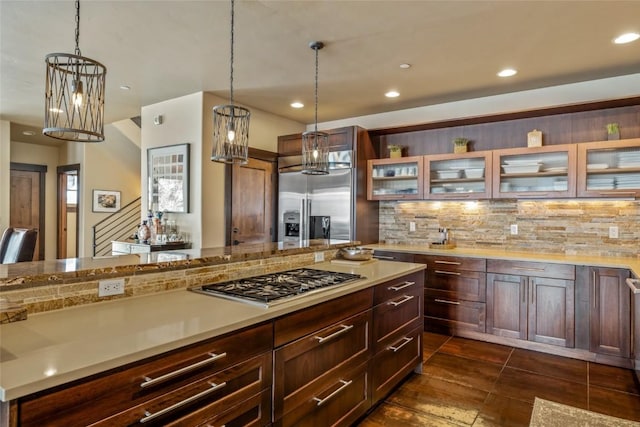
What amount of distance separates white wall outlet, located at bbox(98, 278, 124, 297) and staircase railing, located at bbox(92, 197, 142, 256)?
6.15 metres

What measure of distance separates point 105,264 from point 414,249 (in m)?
3.49

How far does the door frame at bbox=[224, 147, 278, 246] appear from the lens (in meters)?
4.88

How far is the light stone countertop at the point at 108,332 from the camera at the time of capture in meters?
1.02

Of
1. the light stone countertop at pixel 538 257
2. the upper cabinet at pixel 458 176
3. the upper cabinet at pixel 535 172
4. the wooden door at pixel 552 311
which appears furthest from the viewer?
the upper cabinet at pixel 458 176

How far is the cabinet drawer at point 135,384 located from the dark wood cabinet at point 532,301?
3.13m

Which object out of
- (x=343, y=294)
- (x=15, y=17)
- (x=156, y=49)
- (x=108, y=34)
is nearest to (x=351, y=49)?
(x=156, y=49)

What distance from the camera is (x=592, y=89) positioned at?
406 cm

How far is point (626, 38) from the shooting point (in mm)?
3082

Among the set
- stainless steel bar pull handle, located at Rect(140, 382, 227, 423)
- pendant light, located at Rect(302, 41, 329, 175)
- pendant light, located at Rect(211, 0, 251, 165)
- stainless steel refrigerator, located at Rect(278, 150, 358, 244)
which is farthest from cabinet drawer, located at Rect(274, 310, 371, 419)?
stainless steel refrigerator, located at Rect(278, 150, 358, 244)

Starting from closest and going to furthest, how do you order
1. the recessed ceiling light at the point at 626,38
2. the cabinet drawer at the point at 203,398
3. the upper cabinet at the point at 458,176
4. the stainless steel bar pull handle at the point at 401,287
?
the cabinet drawer at the point at 203,398, the stainless steel bar pull handle at the point at 401,287, the recessed ceiling light at the point at 626,38, the upper cabinet at the point at 458,176

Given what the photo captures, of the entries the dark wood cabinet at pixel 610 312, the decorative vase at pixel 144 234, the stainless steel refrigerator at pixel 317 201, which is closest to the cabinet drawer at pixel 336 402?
the dark wood cabinet at pixel 610 312

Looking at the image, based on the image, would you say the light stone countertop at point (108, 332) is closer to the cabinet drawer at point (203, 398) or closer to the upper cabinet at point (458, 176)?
the cabinet drawer at point (203, 398)

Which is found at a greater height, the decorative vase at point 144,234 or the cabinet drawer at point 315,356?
the decorative vase at point 144,234

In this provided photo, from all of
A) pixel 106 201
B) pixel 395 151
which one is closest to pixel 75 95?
pixel 395 151
